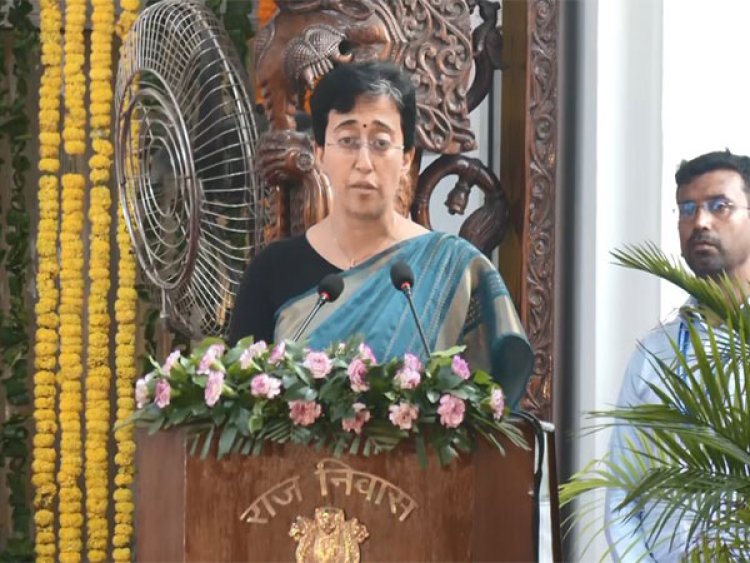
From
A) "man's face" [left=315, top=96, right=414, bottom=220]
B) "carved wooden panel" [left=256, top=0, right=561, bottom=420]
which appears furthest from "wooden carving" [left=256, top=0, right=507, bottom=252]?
"man's face" [left=315, top=96, right=414, bottom=220]

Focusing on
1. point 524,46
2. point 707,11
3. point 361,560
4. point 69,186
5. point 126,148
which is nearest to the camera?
point 361,560

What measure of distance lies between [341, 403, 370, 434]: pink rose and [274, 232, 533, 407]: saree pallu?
3.08 ft

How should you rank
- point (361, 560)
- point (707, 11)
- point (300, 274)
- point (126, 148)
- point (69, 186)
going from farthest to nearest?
point (69, 186), point (126, 148), point (707, 11), point (300, 274), point (361, 560)

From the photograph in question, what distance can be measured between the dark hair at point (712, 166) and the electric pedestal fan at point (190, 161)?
1.29m

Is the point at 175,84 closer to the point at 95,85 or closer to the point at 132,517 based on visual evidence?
the point at 95,85

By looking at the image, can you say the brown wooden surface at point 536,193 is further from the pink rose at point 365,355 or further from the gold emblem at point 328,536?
the gold emblem at point 328,536

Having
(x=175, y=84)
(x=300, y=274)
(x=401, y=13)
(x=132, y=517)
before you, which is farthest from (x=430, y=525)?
(x=132, y=517)

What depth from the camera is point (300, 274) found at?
4070mm

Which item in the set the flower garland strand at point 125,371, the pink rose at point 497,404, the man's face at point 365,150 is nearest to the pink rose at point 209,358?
the pink rose at point 497,404

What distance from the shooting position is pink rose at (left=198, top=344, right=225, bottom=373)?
3.02 meters

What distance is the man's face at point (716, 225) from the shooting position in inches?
165

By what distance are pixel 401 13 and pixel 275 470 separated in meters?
2.09

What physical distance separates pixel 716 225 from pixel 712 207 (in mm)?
52

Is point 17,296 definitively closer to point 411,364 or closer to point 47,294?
point 47,294
